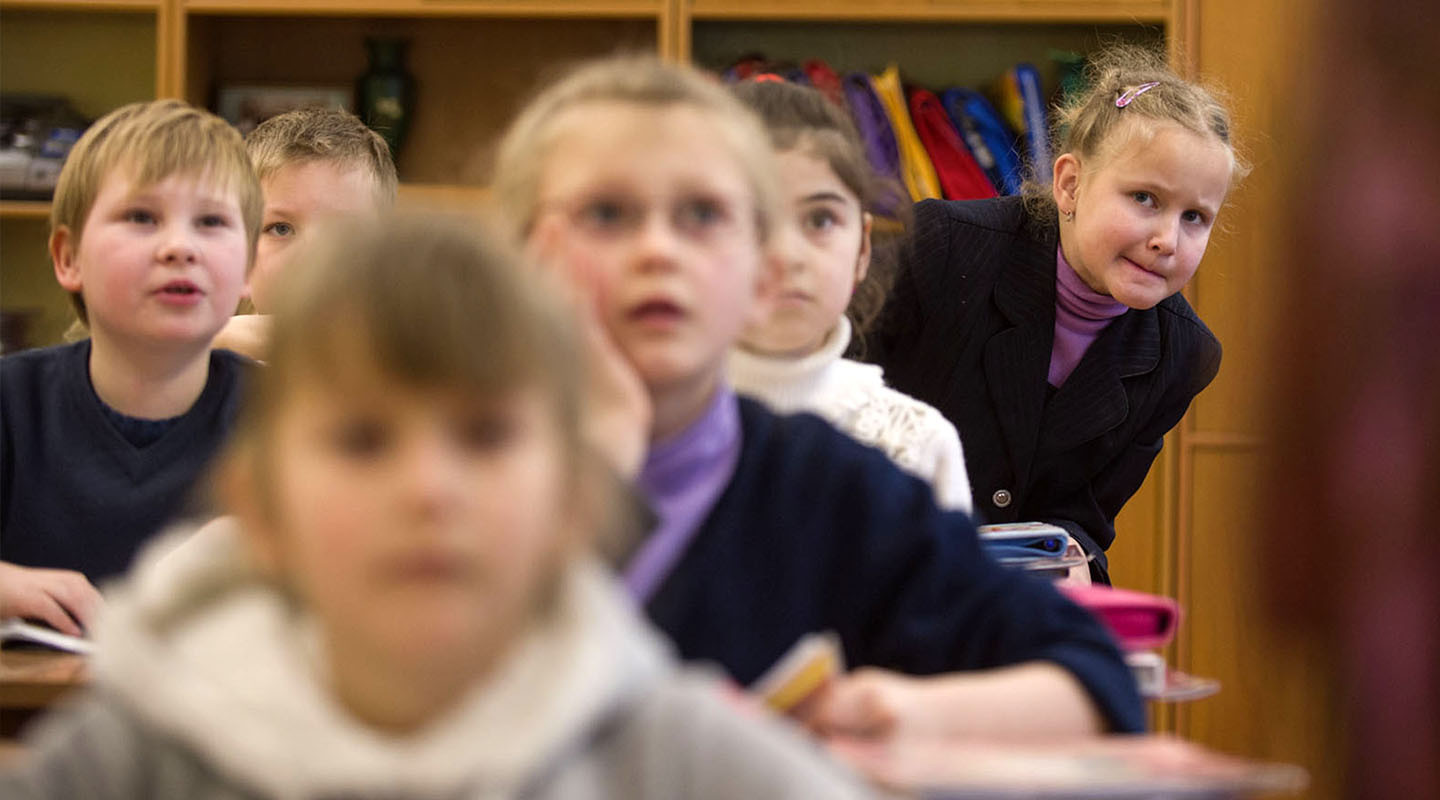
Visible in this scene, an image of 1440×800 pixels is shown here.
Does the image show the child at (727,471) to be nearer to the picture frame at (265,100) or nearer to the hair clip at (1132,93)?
the hair clip at (1132,93)

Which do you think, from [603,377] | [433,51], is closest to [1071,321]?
[603,377]

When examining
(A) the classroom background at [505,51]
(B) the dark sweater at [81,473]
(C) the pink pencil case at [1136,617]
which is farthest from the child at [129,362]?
(A) the classroom background at [505,51]

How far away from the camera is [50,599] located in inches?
55.0

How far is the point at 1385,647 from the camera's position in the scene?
0.76 feet

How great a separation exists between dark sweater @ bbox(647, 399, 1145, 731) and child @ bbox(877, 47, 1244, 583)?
1270 mm

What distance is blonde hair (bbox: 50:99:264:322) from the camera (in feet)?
5.52

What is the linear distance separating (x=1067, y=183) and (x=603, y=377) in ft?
5.37

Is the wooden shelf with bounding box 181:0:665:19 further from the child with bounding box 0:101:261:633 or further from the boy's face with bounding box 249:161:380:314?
the child with bounding box 0:101:261:633

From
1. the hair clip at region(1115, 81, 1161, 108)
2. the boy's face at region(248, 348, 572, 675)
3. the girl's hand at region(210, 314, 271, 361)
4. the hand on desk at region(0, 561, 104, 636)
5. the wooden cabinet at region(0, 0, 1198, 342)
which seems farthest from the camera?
the wooden cabinet at region(0, 0, 1198, 342)

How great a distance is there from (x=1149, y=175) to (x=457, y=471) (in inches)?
70.6

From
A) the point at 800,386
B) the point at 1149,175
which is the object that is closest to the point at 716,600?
the point at 800,386

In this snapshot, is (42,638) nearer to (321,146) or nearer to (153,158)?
(153,158)

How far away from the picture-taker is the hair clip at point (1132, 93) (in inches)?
90.7

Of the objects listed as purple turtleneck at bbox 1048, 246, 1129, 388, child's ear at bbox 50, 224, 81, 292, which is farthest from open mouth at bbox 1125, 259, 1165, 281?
child's ear at bbox 50, 224, 81, 292
